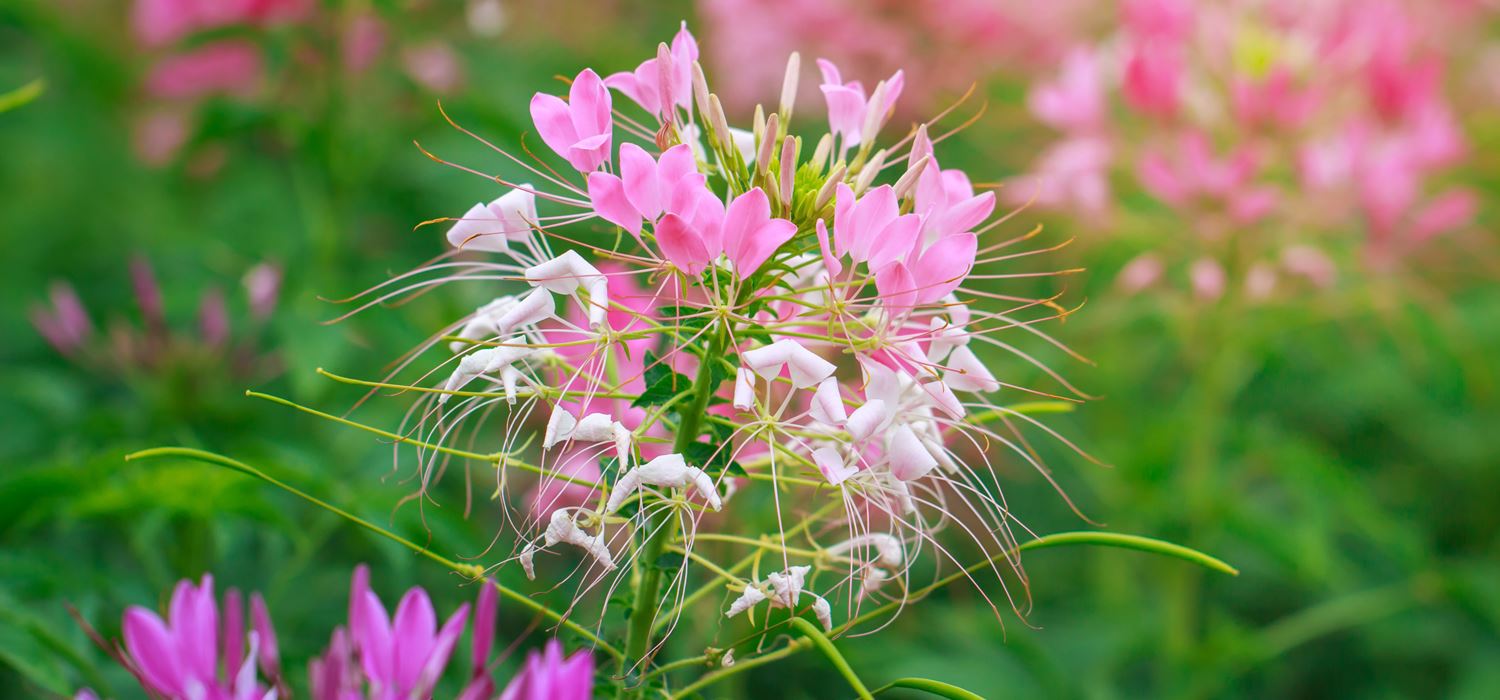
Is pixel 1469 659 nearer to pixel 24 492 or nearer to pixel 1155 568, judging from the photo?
pixel 1155 568

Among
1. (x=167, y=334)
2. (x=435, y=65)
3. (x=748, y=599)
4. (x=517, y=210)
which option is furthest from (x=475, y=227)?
(x=435, y=65)

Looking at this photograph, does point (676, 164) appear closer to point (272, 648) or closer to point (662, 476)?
point (662, 476)

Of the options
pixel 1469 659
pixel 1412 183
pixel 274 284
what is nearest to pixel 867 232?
pixel 274 284

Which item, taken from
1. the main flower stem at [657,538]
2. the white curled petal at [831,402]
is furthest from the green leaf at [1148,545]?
the main flower stem at [657,538]

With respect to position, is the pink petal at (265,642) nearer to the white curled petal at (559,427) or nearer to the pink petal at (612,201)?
the white curled petal at (559,427)

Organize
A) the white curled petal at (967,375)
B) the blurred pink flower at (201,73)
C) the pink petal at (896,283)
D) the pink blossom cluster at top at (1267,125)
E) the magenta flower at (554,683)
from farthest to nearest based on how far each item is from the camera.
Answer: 1. the blurred pink flower at (201,73)
2. the pink blossom cluster at top at (1267,125)
3. the white curled petal at (967,375)
4. the pink petal at (896,283)
5. the magenta flower at (554,683)

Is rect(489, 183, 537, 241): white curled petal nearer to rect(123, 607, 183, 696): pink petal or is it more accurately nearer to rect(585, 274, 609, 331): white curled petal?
rect(585, 274, 609, 331): white curled petal
